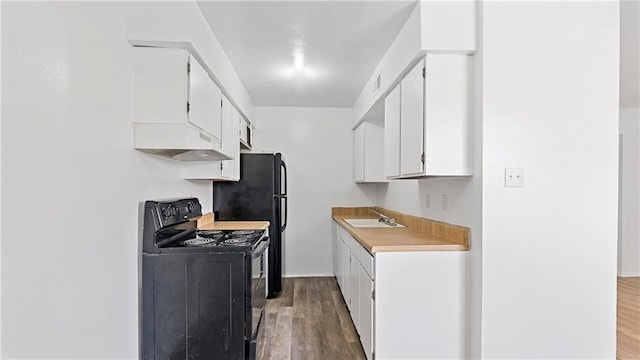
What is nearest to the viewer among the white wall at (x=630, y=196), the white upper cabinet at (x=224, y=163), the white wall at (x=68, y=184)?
the white wall at (x=68, y=184)

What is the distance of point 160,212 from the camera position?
214 centimetres

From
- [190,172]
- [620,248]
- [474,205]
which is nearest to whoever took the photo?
[474,205]

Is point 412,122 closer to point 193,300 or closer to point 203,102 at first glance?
point 203,102

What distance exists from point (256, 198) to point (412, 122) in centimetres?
219

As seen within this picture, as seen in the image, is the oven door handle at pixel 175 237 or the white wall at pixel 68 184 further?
the oven door handle at pixel 175 237

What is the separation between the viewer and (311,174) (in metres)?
4.90

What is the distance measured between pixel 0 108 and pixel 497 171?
2205 mm

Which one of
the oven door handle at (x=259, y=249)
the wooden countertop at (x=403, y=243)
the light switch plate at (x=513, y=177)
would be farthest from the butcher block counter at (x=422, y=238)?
the oven door handle at (x=259, y=249)

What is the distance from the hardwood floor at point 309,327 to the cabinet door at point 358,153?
147 centimetres

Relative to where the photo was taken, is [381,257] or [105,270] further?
[381,257]

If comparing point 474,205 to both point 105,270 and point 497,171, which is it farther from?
point 105,270

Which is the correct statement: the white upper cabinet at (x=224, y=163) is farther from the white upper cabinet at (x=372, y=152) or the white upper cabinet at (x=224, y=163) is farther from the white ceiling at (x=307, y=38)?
the white upper cabinet at (x=372, y=152)

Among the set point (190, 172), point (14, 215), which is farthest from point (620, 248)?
point (14, 215)

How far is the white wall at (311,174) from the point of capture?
4875 millimetres
